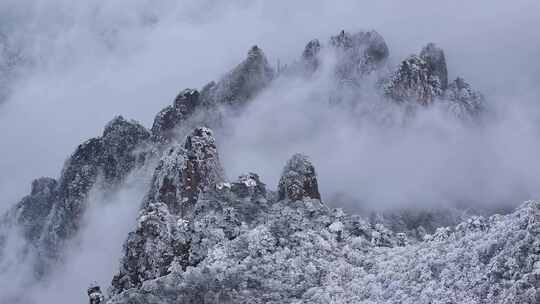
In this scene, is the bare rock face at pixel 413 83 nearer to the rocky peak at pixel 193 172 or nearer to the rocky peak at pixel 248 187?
the rocky peak at pixel 193 172

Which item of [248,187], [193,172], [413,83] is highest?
[413,83]

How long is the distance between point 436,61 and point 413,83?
33.8ft

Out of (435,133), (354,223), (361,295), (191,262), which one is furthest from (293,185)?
(435,133)

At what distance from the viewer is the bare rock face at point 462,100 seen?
19025 centimetres

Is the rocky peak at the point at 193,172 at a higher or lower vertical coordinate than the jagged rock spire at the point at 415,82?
lower

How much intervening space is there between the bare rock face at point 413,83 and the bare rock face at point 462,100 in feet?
16.1

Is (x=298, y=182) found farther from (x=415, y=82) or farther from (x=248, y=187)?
(x=415, y=82)

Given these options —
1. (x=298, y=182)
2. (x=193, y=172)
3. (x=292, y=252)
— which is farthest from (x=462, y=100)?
(x=292, y=252)

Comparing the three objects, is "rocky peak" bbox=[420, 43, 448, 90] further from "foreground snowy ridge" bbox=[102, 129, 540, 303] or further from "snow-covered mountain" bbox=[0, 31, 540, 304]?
"foreground snowy ridge" bbox=[102, 129, 540, 303]

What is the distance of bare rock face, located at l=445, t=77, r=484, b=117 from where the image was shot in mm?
190250

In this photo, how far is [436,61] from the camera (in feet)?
635

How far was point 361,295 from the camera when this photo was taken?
79.1 m

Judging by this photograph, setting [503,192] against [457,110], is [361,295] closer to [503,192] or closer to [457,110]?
[503,192]

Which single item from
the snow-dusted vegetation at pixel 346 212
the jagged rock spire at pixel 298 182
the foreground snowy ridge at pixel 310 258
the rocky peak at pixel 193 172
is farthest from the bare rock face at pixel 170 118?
the foreground snowy ridge at pixel 310 258
